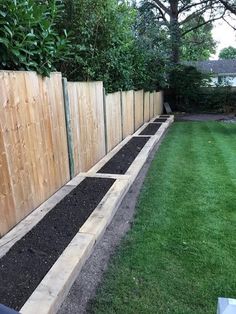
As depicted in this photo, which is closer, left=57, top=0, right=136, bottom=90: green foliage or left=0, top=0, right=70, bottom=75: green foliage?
left=0, top=0, right=70, bottom=75: green foliage

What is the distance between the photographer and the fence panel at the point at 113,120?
5.74 meters

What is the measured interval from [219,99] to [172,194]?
12894mm

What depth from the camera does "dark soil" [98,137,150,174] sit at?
4.52 meters

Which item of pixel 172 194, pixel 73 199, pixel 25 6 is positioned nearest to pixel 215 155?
pixel 172 194

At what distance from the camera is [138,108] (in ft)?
29.2

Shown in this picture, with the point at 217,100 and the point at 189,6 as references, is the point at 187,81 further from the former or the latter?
the point at 189,6

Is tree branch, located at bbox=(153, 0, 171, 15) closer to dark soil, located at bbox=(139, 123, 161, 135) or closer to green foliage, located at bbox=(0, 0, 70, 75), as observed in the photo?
dark soil, located at bbox=(139, 123, 161, 135)

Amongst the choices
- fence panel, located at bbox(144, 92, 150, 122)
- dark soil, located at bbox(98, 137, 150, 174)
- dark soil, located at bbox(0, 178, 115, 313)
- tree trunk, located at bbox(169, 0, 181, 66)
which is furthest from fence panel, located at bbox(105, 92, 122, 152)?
tree trunk, located at bbox(169, 0, 181, 66)

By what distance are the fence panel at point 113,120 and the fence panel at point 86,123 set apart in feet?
1.30

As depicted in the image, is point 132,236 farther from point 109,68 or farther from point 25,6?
point 109,68

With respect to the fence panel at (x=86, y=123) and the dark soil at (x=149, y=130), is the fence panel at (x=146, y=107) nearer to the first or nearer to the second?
the dark soil at (x=149, y=130)

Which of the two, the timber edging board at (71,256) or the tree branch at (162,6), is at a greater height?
the tree branch at (162,6)

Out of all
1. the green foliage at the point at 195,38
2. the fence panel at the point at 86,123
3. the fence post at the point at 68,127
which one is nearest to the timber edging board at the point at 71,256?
the fence post at the point at 68,127

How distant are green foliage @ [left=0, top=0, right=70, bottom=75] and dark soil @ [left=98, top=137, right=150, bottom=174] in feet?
5.94
